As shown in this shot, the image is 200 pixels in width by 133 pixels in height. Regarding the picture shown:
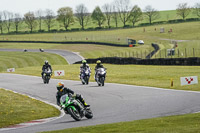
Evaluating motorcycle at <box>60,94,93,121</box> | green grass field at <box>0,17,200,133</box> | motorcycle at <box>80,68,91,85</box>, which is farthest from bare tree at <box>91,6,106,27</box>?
motorcycle at <box>60,94,93,121</box>

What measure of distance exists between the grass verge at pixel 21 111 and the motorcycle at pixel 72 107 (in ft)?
6.78

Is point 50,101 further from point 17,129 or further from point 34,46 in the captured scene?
point 34,46

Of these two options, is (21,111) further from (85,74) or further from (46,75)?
(46,75)

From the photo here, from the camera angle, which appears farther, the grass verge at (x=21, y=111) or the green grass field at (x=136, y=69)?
the grass verge at (x=21, y=111)

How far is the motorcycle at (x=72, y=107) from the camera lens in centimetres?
1441

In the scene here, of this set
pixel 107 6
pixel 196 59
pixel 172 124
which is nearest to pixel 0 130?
pixel 172 124

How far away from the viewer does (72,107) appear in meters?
14.4

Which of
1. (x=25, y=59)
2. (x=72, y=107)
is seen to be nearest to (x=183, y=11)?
(x=25, y=59)

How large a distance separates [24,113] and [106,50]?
62.3 meters

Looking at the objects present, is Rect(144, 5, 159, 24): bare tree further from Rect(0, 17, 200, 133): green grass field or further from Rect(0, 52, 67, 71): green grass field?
Rect(0, 52, 67, 71): green grass field

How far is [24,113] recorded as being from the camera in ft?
56.0

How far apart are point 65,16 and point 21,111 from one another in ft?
518

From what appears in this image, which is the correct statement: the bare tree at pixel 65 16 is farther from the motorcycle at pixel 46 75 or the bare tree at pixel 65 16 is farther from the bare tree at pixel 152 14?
the motorcycle at pixel 46 75

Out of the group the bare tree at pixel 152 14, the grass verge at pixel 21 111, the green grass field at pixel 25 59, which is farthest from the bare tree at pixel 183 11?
the grass verge at pixel 21 111
